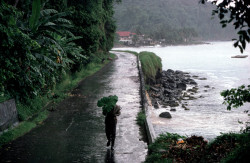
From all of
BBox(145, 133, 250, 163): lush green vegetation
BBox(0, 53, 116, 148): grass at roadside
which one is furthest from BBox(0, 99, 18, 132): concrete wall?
BBox(145, 133, 250, 163): lush green vegetation

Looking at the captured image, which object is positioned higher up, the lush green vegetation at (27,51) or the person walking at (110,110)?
the lush green vegetation at (27,51)

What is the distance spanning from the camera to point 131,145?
9.26m

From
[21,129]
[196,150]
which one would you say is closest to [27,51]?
[21,129]

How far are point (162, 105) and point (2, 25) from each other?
56.5 ft

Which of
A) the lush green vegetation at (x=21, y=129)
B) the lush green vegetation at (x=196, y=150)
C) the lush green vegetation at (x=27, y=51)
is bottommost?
the lush green vegetation at (x=21, y=129)

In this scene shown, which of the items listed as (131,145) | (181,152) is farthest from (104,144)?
(181,152)

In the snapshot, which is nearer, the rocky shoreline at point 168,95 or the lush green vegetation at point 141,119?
the lush green vegetation at point 141,119

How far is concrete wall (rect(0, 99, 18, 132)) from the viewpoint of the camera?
10.0 metres

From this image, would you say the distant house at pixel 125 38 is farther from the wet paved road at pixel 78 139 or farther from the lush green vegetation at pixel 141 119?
the lush green vegetation at pixel 141 119

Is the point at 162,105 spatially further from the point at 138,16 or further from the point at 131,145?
the point at 138,16

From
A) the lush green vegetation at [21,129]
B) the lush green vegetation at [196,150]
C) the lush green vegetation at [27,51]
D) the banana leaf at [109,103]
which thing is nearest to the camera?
the lush green vegetation at [196,150]

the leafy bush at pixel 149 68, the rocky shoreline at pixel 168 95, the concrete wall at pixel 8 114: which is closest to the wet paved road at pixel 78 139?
the concrete wall at pixel 8 114

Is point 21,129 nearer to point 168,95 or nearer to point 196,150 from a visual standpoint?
point 196,150

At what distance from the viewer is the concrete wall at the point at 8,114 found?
32.9ft
